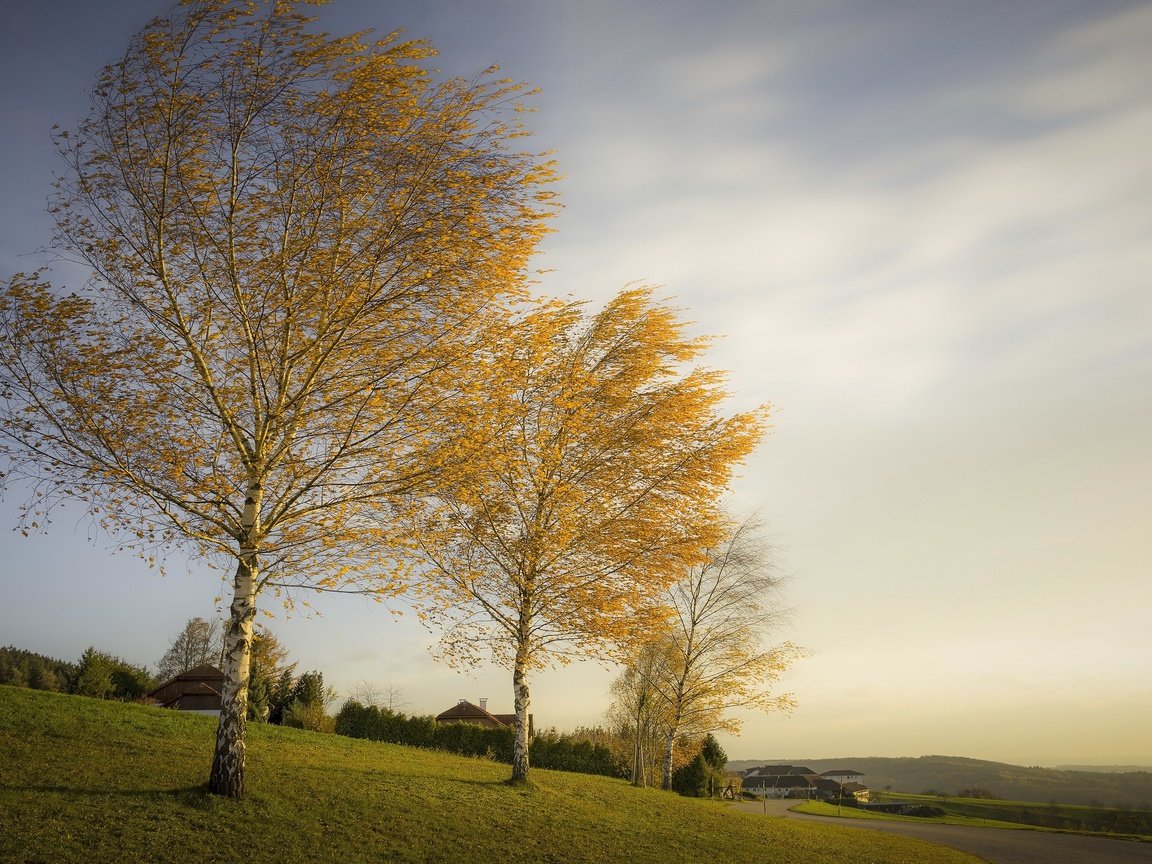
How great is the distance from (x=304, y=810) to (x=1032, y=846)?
2314cm

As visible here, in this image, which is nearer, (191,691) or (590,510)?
(590,510)

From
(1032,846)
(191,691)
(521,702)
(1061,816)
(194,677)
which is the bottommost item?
(1061,816)

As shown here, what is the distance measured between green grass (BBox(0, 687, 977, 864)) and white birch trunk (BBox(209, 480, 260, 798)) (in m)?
0.41

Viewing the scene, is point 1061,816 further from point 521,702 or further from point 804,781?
point 804,781

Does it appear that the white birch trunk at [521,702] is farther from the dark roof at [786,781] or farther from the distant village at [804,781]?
the dark roof at [786,781]

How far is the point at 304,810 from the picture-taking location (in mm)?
10711

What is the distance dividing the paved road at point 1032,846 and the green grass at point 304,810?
203 cm

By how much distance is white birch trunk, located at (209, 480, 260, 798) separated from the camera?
1052 centimetres

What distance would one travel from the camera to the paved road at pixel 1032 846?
19484 millimetres

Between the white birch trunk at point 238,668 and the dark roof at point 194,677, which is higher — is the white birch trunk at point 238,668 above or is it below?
above

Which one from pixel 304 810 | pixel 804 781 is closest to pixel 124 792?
pixel 304 810

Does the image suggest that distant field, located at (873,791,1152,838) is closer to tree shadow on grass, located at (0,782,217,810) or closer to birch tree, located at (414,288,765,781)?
birch tree, located at (414,288,765,781)

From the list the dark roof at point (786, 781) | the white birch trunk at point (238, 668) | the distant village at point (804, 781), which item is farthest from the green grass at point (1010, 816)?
the dark roof at point (786, 781)

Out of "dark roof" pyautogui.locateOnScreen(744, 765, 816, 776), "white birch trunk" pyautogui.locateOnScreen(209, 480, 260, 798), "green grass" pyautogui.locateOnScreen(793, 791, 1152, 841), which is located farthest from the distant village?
"white birch trunk" pyautogui.locateOnScreen(209, 480, 260, 798)
